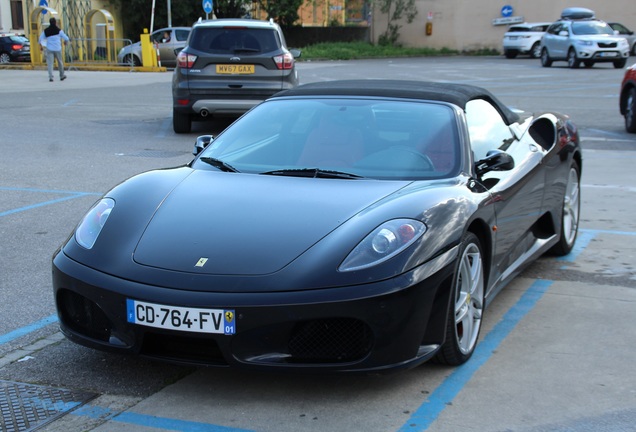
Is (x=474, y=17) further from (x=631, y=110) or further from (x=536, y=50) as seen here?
(x=631, y=110)

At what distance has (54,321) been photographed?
16.3ft

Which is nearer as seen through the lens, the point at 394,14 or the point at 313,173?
the point at 313,173

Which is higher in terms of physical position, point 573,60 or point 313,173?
point 313,173

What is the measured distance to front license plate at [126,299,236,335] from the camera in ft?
12.2

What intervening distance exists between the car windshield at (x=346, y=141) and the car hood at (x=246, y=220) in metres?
0.24

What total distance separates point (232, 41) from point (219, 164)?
9.11 meters

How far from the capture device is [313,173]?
477cm

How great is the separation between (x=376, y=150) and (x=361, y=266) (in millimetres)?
1283

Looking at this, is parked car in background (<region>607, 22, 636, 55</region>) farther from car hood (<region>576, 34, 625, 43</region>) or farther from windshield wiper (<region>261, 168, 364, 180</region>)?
windshield wiper (<region>261, 168, 364, 180</region>)

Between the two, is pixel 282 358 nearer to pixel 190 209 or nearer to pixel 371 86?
pixel 190 209

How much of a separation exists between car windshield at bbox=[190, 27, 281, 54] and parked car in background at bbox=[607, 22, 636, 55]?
1152 inches

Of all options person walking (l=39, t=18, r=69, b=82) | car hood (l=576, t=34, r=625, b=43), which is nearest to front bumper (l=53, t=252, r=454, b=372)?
person walking (l=39, t=18, r=69, b=82)

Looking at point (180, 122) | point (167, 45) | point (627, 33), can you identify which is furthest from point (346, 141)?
point (627, 33)

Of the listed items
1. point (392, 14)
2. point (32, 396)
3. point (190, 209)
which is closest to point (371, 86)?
point (190, 209)
